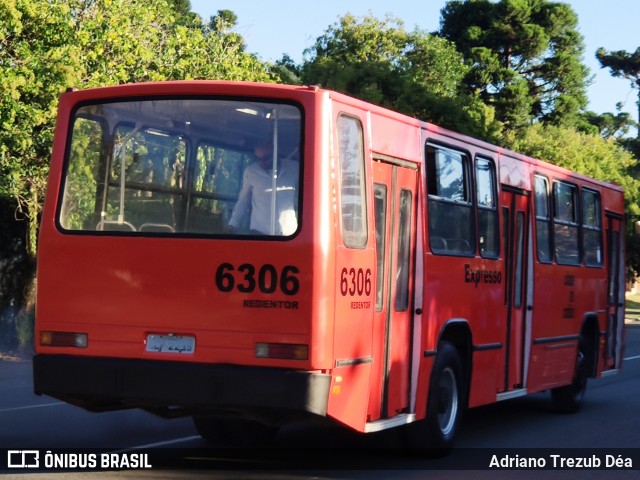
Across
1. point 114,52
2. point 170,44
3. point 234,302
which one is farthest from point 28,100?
point 234,302

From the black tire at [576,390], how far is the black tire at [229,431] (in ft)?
16.7

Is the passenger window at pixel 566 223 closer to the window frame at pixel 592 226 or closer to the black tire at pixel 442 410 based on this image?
the window frame at pixel 592 226

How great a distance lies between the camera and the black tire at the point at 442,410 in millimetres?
10070

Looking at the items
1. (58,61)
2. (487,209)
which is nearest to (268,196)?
(487,209)

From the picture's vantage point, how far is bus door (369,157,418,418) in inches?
359

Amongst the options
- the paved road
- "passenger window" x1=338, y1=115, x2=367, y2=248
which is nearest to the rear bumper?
the paved road

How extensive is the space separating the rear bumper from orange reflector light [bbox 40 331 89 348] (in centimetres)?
12

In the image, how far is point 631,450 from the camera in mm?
10930

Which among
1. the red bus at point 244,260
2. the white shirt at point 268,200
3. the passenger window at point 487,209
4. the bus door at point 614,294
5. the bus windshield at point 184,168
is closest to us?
the red bus at point 244,260

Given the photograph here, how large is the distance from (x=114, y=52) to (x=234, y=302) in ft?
45.1

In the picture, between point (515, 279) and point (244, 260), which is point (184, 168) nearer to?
point (244, 260)

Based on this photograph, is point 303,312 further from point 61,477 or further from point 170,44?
point 170,44

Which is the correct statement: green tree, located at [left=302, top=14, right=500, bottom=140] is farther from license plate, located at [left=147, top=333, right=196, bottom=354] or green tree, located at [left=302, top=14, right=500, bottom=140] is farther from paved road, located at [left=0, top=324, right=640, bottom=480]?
license plate, located at [left=147, top=333, right=196, bottom=354]

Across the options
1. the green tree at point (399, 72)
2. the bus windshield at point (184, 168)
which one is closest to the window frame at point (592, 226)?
the bus windshield at point (184, 168)
